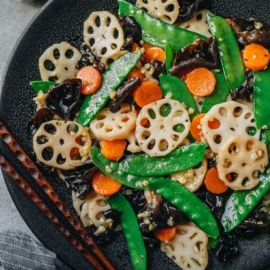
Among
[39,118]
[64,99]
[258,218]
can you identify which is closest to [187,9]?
[64,99]

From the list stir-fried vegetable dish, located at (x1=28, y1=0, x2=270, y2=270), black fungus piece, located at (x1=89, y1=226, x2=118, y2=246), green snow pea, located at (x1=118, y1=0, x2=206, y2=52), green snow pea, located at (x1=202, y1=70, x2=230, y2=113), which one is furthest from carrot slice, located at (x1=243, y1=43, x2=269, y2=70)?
black fungus piece, located at (x1=89, y1=226, x2=118, y2=246)

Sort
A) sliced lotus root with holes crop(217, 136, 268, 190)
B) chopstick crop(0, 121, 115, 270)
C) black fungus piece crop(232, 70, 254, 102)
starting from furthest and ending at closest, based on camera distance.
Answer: chopstick crop(0, 121, 115, 270), black fungus piece crop(232, 70, 254, 102), sliced lotus root with holes crop(217, 136, 268, 190)

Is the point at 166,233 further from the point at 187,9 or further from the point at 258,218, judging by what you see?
the point at 187,9

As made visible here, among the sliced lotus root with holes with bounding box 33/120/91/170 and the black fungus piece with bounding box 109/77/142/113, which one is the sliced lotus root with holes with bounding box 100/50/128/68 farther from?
the sliced lotus root with holes with bounding box 33/120/91/170

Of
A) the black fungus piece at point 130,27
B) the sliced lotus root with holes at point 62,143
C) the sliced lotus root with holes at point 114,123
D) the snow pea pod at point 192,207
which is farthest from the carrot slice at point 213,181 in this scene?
the black fungus piece at point 130,27

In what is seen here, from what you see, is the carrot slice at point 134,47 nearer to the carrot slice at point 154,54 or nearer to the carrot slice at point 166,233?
the carrot slice at point 154,54

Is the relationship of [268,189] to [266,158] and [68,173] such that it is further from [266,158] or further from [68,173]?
[68,173]
